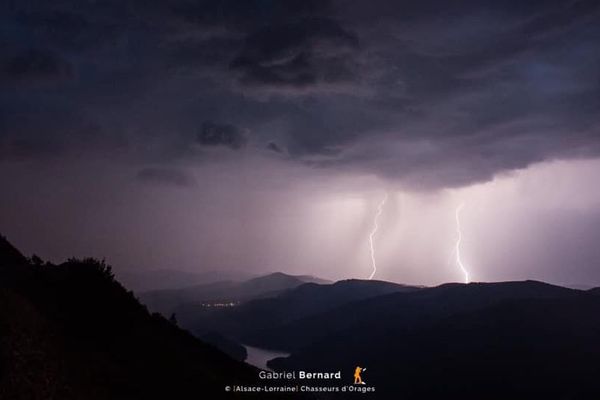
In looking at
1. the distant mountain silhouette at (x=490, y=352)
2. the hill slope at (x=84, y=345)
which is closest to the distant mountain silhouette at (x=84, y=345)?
the hill slope at (x=84, y=345)

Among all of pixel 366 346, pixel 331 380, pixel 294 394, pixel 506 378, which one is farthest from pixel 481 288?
pixel 294 394

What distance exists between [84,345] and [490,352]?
380 ft

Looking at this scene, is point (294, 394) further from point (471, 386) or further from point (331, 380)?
point (331, 380)

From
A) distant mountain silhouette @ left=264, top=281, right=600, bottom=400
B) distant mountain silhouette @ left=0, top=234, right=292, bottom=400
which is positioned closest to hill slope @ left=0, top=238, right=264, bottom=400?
distant mountain silhouette @ left=0, top=234, right=292, bottom=400

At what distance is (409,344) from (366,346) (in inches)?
966

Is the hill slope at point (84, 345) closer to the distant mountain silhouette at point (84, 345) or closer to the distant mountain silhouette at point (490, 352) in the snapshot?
the distant mountain silhouette at point (84, 345)

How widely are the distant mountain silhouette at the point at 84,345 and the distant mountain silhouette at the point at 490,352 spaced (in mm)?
81786

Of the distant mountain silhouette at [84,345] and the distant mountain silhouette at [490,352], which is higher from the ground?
the distant mountain silhouette at [84,345]

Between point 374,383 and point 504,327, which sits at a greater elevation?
point 504,327

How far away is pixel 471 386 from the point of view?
102938 mm

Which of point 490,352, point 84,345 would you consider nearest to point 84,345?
point 84,345

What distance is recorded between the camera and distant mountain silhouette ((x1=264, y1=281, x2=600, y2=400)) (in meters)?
95.8

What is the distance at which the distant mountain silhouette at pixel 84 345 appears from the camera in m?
17.9

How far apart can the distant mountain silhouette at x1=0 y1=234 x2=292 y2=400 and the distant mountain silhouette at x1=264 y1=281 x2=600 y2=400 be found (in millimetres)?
81786
